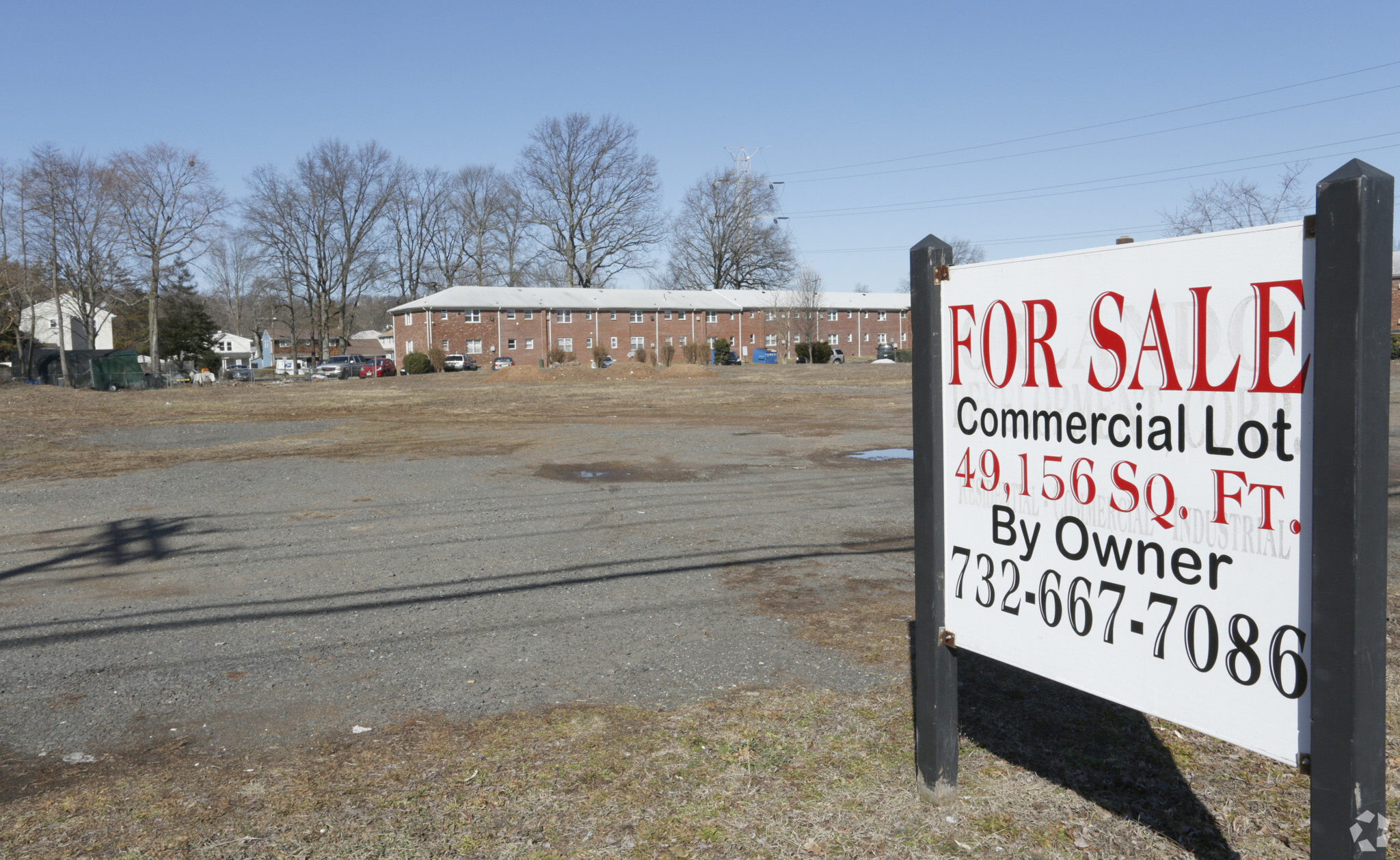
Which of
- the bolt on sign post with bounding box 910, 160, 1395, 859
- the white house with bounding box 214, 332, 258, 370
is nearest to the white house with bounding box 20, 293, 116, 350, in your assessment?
the white house with bounding box 214, 332, 258, 370

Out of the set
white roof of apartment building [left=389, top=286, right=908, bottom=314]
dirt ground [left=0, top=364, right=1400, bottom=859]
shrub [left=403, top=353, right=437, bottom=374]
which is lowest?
dirt ground [left=0, top=364, right=1400, bottom=859]

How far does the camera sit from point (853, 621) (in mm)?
5781

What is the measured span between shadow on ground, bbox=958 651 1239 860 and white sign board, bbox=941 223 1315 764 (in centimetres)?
69

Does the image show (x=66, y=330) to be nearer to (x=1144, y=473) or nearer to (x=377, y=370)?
(x=377, y=370)

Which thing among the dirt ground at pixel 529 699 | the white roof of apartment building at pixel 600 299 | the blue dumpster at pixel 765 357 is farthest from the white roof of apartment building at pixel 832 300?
the dirt ground at pixel 529 699

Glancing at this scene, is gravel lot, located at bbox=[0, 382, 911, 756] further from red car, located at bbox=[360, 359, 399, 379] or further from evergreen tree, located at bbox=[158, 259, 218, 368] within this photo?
evergreen tree, located at bbox=[158, 259, 218, 368]

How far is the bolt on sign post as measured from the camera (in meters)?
2.29

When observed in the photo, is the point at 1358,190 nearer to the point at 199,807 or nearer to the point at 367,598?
the point at 199,807

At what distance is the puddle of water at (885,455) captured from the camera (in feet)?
47.0

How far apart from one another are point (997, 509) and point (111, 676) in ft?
14.5

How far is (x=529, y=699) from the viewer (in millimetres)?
4527

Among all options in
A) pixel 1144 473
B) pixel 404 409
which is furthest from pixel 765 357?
pixel 1144 473

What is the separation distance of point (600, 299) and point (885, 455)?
69.9m

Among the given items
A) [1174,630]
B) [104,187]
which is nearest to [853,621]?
[1174,630]
